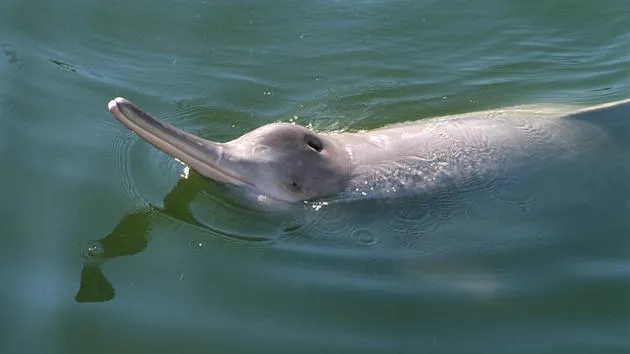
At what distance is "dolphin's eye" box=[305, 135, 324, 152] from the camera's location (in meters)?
7.11

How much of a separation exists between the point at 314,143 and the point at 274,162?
456 millimetres

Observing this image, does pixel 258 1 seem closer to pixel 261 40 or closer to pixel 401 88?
pixel 261 40

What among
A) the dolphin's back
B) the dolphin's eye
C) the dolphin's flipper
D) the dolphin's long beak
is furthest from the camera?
the dolphin's back

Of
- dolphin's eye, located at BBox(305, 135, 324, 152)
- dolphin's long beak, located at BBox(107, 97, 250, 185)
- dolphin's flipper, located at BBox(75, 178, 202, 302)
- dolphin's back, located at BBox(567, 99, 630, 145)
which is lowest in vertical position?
dolphin's flipper, located at BBox(75, 178, 202, 302)

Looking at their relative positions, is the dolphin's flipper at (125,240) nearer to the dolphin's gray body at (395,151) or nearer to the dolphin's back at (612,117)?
the dolphin's gray body at (395,151)

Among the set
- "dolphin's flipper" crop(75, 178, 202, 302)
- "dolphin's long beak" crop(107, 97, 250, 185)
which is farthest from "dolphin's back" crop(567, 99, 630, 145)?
"dolphin's flipper" crop(75, 178, 202, 302)

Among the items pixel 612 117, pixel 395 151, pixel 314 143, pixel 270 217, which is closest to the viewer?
pixel 270 217

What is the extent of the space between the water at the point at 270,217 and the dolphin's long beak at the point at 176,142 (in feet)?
0.93

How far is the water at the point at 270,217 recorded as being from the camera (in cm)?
608

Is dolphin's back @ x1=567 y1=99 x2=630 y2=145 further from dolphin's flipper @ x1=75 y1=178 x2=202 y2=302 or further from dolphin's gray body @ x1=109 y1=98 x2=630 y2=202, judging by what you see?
→ dolphin's flipper @ x1=75 y1=178 x2=202 y2=302

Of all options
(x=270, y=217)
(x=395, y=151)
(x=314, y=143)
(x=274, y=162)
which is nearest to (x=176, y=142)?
(x=274, y=162)

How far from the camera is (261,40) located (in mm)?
10188

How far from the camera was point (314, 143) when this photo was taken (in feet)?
23.5

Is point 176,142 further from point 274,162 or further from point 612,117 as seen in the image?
point 612,117
